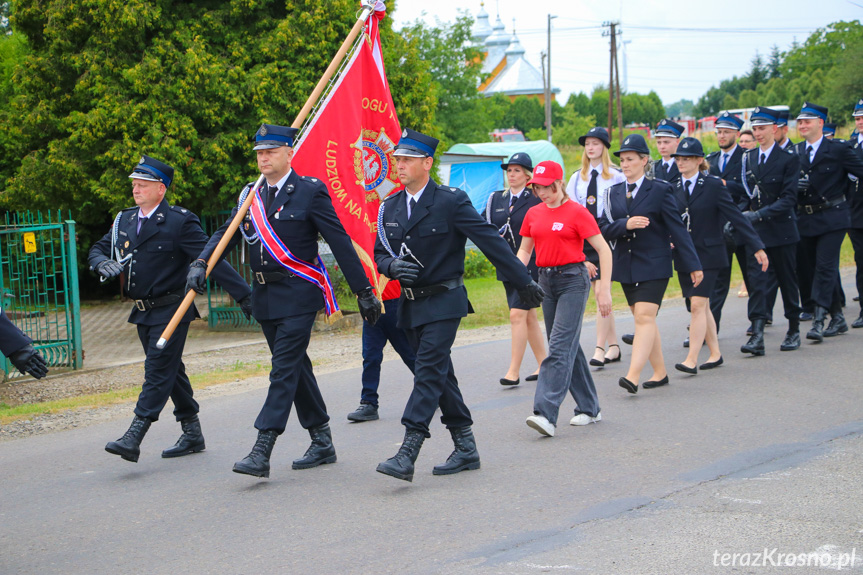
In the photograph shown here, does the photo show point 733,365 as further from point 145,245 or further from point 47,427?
point 47,427

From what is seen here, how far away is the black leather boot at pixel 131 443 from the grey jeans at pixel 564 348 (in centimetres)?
270

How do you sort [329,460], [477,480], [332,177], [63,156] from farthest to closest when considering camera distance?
[63,156] < [332,177] < [329,460] < [477,480]

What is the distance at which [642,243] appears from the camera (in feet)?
26.5

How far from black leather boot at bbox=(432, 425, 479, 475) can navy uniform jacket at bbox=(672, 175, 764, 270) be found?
4211mm

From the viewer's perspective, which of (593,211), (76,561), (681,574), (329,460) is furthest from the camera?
(593,211)

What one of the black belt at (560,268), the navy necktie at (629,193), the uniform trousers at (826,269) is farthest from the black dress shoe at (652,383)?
the uniform trousers at (826,269)

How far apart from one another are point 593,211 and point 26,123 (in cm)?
971

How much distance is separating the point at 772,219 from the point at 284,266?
20.6 ft

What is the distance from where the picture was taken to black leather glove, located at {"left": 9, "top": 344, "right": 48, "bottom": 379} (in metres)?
5.02

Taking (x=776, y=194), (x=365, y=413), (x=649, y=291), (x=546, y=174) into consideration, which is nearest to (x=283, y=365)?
(x=365, y=413)

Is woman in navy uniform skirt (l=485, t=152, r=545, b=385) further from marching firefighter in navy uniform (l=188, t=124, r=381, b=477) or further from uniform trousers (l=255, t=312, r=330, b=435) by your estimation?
uniform trousers (l=255, t=312, r=330, b=435)

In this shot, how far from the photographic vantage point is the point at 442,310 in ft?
18.9

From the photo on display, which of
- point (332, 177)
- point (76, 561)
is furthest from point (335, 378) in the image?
point (76, 561)

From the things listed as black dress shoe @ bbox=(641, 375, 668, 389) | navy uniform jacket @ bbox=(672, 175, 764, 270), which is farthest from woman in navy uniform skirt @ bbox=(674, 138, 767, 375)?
black dress shoe @ bbox=(641, 375, 668, 389)
